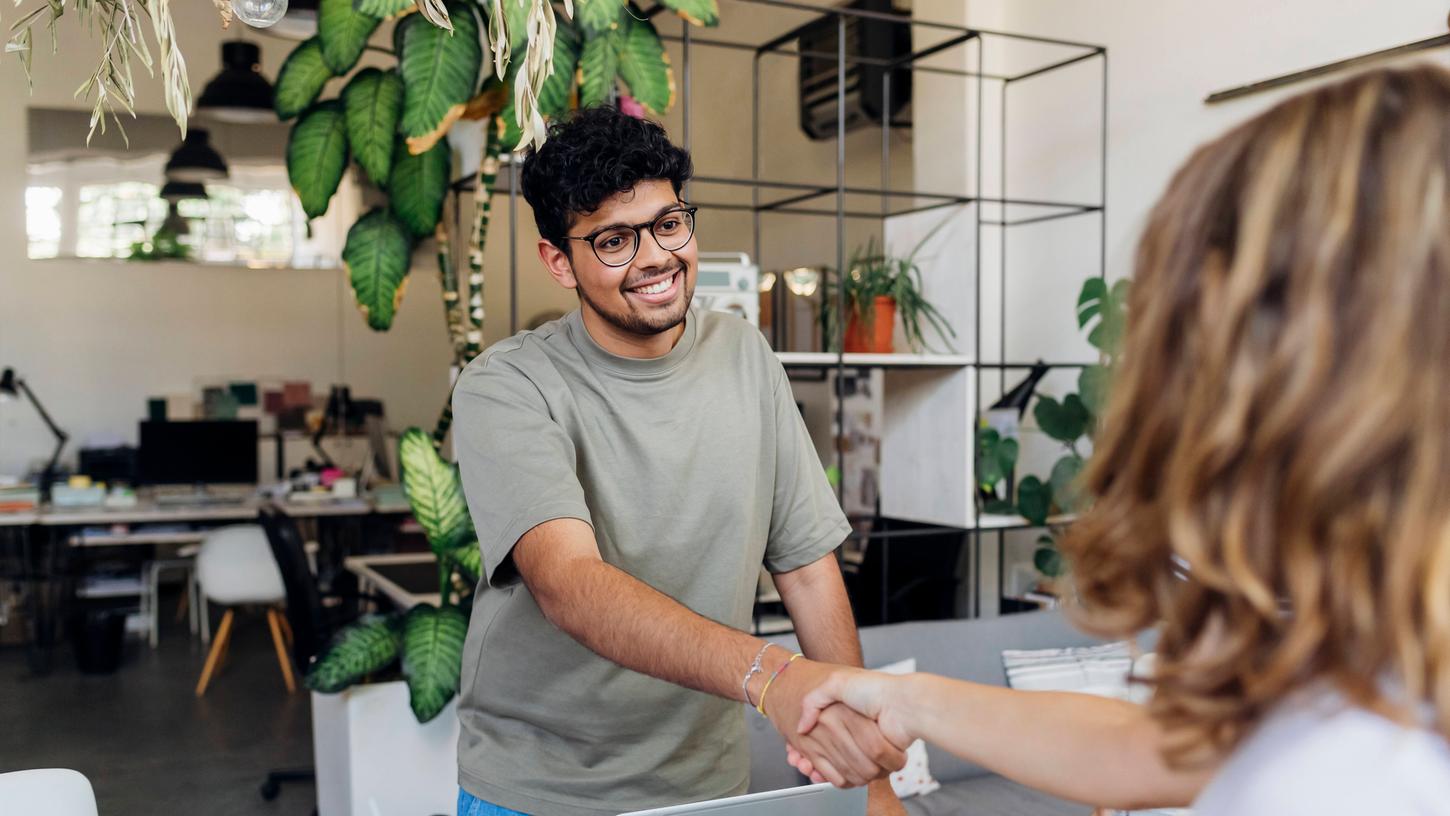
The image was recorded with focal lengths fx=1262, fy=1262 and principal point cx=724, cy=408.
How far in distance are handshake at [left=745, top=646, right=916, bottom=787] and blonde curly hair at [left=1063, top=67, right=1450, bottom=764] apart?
614 mm

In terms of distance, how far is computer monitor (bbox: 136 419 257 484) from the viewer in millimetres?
7566

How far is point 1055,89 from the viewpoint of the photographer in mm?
4637

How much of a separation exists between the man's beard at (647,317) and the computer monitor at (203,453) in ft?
21.3

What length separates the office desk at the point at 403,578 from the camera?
4223 mm

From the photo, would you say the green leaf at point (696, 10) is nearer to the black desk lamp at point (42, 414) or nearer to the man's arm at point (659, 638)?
the man's arm at point (659, 638)

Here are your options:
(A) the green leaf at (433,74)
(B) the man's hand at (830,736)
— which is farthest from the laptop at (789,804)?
(A) the green leaf at (433,74)

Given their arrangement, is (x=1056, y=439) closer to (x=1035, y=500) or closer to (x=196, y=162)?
(x=1035, y=500)

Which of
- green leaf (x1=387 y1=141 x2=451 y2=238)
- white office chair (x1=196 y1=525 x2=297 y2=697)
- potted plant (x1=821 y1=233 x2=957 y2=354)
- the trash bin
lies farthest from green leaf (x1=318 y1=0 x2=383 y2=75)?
the trash bin

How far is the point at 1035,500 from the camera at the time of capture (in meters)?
3.98

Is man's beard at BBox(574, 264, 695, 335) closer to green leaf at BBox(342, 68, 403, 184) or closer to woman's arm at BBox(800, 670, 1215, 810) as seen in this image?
woman's arm at BBox(800, 670, 1215, 810)

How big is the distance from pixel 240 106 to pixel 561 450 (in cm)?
627

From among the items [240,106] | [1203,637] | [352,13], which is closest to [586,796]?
[1203,637]

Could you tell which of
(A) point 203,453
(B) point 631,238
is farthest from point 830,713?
(A) point 203,453

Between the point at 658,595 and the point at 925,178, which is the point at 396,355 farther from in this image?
the point at 658,595
